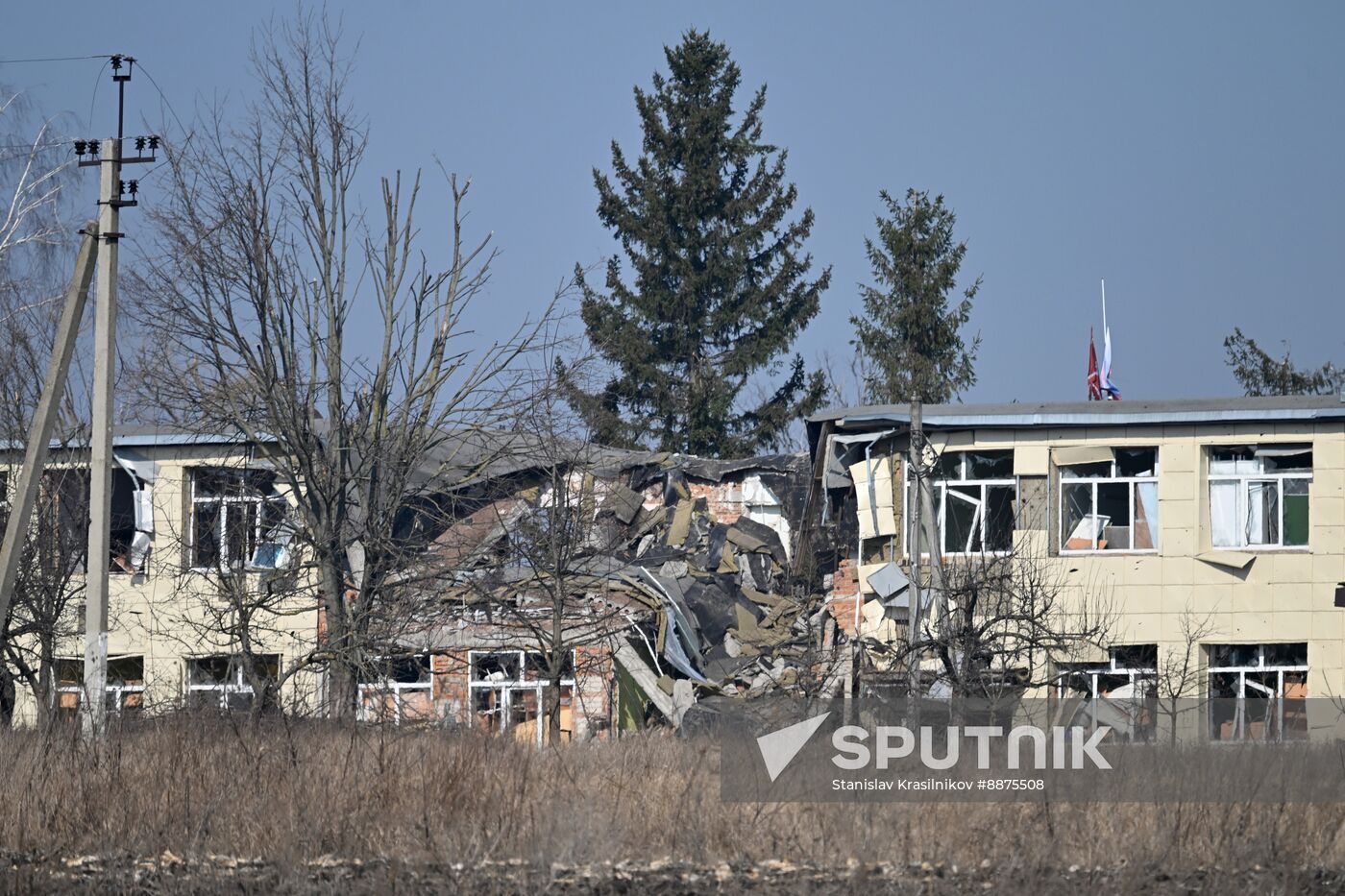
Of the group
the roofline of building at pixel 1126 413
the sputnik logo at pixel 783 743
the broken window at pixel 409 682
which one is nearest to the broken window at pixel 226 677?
the broken window at pixel 409 682

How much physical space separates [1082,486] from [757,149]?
772 inches

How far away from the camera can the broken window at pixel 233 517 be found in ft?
76.3

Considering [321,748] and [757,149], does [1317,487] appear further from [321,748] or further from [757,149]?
[757,149]

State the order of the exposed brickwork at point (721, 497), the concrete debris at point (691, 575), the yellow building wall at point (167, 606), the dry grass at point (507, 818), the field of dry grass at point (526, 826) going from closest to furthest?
1. the field of dry grass at point (526, 826)
2. the dry grass at point (507, 818)
3. the concrete debris at point (691, 575)
4. the yellow building wall at point (167, 606)
5. the exposed brickwork at point (721, 497)

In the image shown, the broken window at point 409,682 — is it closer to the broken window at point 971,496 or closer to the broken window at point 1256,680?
the broken window at point 971,496

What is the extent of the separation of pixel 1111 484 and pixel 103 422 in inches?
625

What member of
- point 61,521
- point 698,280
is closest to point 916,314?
point 698,280

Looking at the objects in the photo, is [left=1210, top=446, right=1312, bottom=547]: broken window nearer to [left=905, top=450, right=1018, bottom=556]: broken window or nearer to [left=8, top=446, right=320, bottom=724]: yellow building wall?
[left=905, top=450, right=1018, bottom=556]: broken window

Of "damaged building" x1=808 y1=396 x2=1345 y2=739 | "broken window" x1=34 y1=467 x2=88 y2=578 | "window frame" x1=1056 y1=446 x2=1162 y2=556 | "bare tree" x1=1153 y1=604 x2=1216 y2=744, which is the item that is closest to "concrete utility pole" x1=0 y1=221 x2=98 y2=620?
"broken window" x1=34 y1=467 x2=88 y2=578

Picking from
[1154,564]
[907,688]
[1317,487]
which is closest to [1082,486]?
[1154,564]

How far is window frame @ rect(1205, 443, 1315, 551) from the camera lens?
2403 cm

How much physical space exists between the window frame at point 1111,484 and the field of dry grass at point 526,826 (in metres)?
13.8

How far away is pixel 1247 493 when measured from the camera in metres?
24.3

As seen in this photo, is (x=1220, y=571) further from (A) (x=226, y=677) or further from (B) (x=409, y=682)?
(A) (x=226, y=677)
